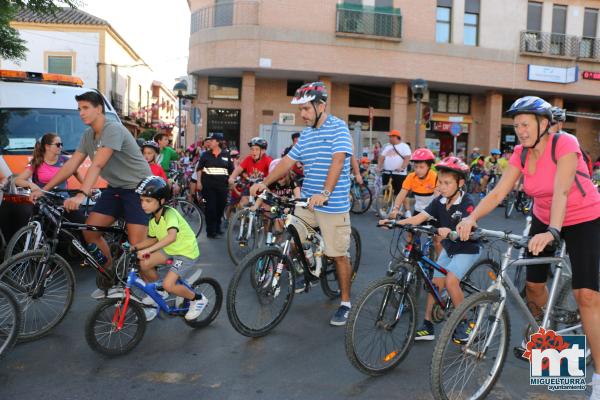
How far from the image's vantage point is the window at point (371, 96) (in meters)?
28.4

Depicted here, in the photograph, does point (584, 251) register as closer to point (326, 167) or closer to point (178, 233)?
point (326, 167)

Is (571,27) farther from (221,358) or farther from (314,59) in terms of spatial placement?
(221,358)

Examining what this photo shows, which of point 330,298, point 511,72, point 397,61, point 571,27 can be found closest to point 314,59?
point 397,61

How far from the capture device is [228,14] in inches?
993

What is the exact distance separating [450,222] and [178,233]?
91.5 inches

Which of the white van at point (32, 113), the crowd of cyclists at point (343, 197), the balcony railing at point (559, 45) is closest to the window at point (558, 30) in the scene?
the balcony railing at point (559, 45)

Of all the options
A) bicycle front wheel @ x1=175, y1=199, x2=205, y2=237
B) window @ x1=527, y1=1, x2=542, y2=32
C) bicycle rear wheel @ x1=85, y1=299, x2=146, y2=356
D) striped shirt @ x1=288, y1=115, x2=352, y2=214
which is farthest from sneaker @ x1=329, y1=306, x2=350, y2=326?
window @ x1=527, y1=1, x2=542, y2=32

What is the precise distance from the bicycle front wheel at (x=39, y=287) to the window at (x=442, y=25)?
2541 centimetres

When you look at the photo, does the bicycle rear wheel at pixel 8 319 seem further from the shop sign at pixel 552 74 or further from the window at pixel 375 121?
the shop sign at pixel 552 74

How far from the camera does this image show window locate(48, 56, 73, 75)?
1431 inches

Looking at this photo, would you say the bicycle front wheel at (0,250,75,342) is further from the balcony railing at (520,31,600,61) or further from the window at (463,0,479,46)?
the balcony railing at (520,31,600,61)

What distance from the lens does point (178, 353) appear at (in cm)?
436

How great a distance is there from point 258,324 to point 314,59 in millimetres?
21724

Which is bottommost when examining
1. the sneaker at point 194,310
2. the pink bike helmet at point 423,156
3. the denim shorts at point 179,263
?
the sneaker at point 194,310
